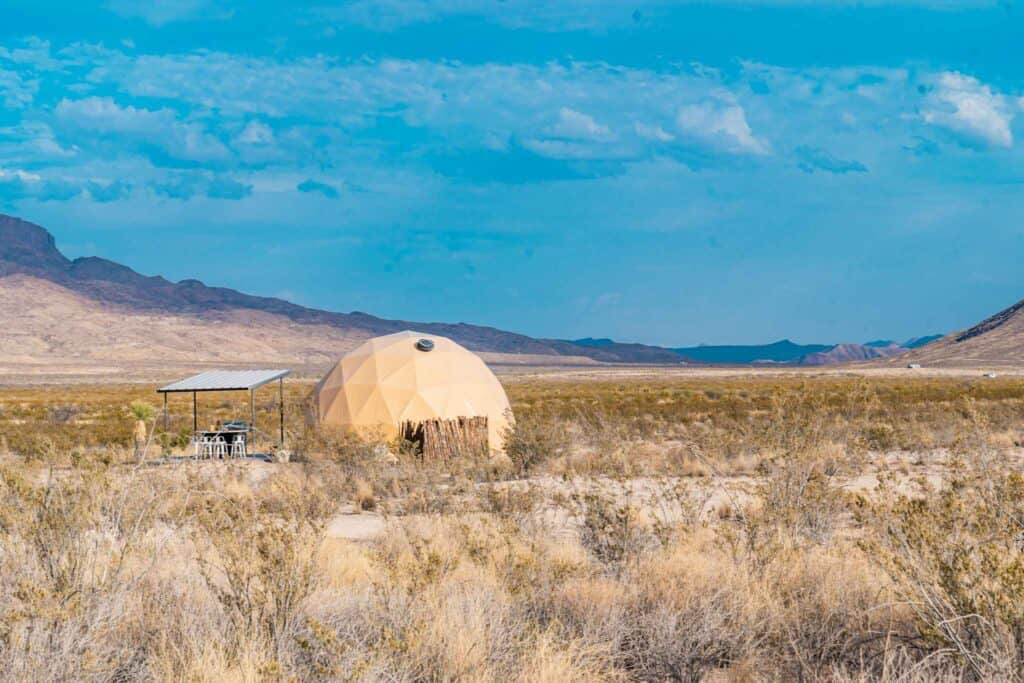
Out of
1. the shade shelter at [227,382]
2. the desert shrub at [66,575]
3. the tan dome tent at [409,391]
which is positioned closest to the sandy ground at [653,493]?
the desert shrub at [66,575]

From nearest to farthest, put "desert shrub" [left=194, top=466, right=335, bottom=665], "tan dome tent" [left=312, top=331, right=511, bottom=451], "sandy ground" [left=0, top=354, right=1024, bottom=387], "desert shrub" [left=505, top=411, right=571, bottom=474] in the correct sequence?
1. "desert shrub" [left=194, top=466, right=335, bottom=665]
2. "desert shrub" [left=505, top=411, right=571, bottom=474]
3. "tan dome tent" [left=312, top=331, right=511, bottom=451]
4. "sandy ground" [left=0, top=354, right=1024, bottom=387]

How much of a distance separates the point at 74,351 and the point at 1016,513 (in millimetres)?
131355

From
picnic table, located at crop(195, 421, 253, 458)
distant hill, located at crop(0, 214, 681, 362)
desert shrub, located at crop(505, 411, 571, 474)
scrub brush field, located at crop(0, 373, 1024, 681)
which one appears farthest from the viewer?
distant hill, located at crop(0, 214, 681, 362)

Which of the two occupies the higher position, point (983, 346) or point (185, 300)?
point (185, 300)

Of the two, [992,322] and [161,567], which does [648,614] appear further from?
[992,322]

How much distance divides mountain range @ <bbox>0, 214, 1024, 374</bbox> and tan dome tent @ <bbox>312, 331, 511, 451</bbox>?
309 feet

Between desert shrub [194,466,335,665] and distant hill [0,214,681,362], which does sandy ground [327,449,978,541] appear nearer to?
desert shrub [194,466,335,665]

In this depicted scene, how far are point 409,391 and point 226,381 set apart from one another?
5.11m

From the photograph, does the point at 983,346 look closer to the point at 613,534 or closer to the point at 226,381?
the point at 226,381

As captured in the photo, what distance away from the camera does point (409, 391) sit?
65.7 feet

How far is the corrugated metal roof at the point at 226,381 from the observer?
21531mm

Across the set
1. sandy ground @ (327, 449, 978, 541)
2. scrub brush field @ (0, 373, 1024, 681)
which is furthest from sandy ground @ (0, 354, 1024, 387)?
scrub brush field @ (0, 373, 1024, 681)

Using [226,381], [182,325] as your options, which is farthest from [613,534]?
[182,325]

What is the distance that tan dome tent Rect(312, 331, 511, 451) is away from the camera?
19641 millimetres
